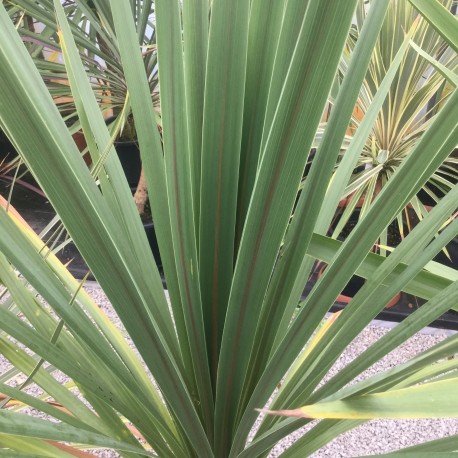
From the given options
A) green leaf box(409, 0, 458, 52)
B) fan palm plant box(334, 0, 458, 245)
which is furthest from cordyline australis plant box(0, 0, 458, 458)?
fan palm plant box(334, 0, 458, 245)

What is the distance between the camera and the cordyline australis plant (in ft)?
0.98

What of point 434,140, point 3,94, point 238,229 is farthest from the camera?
point 238,229

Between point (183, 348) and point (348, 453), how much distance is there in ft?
2.39

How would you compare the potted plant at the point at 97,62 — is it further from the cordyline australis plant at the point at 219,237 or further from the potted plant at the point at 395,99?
the cordyline australis plant at the point at 219,237

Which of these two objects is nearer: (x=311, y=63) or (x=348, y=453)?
(x=311, y=63)

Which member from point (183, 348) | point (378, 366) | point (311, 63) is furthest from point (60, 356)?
point (378, 366)

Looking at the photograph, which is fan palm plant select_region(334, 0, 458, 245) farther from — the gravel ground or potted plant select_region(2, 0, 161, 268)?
potted plant select_region(2, 0, 161, 268)

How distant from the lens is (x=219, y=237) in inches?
17.6

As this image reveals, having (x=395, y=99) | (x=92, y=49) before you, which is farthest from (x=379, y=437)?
(x=92, y=49)

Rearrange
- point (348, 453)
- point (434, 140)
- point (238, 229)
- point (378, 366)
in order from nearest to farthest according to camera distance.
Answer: point (434, 140) < point (238, 229) < point (348, 453) < point (378, 366)

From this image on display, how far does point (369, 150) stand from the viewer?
4.36ft

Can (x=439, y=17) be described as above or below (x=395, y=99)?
below

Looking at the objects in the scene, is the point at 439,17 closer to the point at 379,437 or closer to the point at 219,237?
the point at 219,237

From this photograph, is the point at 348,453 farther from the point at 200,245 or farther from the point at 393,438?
the point at 200,245
